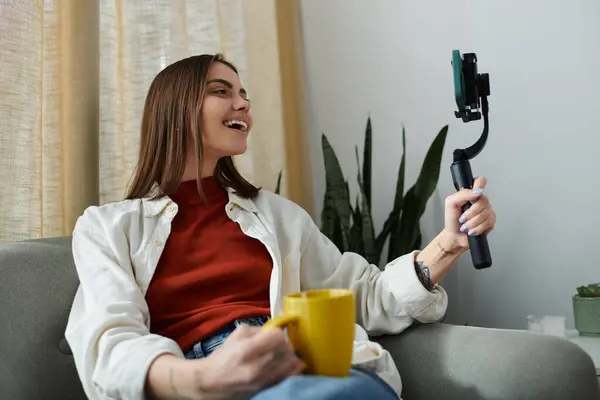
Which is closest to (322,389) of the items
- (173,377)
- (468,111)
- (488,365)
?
(173,377)

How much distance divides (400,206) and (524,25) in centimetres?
68

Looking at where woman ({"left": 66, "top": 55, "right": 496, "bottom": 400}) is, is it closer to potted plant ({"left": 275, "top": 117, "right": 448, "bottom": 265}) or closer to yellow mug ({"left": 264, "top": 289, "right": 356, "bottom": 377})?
yellow mug ({"left": 264, "top": 289, "right": 356, "bottom": 377})

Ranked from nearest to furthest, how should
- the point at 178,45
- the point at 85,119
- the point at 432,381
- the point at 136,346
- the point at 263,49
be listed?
the point at 136,346, the point at 432,381, the point at 85,119, the point at 178,45, the point at 263,49

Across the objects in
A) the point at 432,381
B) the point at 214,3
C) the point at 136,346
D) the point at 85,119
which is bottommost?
the point at 432,381

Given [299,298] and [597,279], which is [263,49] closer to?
[597,279]

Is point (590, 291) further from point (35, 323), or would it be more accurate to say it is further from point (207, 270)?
point (35, 323)

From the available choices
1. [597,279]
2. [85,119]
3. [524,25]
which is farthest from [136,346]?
[524,25]

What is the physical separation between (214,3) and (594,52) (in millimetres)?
1142

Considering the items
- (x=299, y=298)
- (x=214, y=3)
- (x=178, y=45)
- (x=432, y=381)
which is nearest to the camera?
(x=299, y=298)

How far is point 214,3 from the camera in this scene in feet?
6.03

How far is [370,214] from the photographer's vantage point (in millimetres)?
1807

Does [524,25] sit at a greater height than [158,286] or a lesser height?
greater

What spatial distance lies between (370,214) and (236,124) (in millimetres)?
661

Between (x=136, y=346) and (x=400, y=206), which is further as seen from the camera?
(x=400, y=206)
